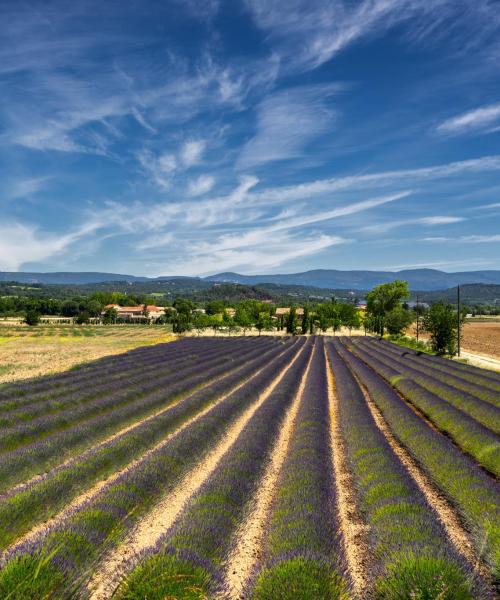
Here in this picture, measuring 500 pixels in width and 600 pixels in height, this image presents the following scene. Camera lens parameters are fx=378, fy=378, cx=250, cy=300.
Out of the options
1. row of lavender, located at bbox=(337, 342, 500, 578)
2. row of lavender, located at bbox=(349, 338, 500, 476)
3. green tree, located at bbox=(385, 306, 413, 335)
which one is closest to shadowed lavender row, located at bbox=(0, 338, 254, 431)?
row of lavender, located at bbox=(337, 342, 500, 578)

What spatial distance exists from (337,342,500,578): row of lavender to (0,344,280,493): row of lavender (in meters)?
8.70

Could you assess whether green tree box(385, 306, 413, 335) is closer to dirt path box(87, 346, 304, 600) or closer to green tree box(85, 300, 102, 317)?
dirt path box(87, 346, 304, 600)

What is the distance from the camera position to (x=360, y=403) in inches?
603

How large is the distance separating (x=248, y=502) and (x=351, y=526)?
1.90 m

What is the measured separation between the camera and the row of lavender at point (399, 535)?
4.12 metres

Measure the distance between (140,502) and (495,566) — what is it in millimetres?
5643

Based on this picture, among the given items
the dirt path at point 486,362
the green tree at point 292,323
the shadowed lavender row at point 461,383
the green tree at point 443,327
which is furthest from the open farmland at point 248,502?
→ the green tree at point 292,323

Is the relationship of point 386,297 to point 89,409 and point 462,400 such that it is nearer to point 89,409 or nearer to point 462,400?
point 462,400

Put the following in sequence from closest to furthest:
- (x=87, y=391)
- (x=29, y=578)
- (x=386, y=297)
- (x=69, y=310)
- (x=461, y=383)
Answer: (x=29, y=578)
(x=87, y=391)
(x=461, y=383)
(x=386, y=297)
(x=69, y=310)

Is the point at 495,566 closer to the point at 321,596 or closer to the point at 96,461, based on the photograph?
the point at 321,596

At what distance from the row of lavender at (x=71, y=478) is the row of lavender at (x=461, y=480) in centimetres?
702

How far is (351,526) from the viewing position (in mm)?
6496

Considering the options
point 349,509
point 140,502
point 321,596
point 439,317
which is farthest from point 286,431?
point 439,317

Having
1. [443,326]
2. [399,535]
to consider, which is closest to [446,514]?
[399,535]
